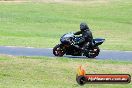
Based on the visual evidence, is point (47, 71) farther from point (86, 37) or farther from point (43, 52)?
point (43, 52)

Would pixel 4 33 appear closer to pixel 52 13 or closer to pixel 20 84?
pixel 52 13

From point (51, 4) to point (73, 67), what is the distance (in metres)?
44.7

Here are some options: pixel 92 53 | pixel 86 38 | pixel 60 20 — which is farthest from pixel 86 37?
pixel 60 20

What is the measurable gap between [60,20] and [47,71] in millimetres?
32480

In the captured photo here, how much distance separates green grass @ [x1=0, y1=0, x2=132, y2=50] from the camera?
33.9 meters

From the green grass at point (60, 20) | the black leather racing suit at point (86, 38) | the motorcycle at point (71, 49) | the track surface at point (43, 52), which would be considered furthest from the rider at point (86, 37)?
the green grass at point (60, 20)

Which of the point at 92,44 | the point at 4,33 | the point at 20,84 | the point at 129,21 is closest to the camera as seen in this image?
the point at 20,84

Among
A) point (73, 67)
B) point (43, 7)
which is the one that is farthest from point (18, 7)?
point (73, 67)

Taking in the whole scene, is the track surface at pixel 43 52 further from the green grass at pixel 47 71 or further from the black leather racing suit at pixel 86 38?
the green grass at pixel 47 71

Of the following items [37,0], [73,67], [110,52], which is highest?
[73,67]

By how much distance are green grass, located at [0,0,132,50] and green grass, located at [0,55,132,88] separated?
8.11 m

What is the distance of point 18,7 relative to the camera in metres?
56.1

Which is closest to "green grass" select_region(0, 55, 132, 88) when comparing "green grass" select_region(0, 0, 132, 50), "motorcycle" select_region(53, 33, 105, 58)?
"motorcycle" select_region(53, 33, 105, 58)

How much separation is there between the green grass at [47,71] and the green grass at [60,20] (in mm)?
8114
